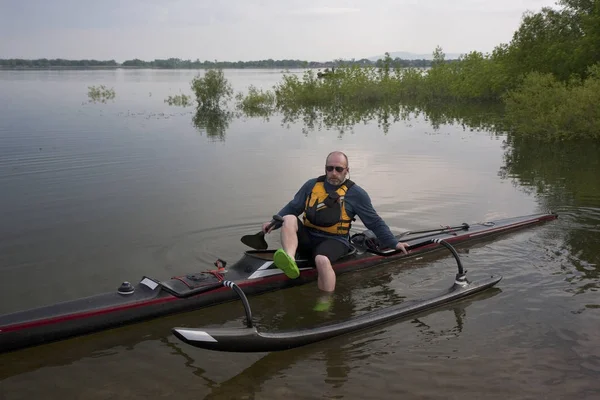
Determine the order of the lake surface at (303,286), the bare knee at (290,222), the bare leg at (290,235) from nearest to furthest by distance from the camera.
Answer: the lake surface at (303,286) → the bare leg at (290,235) → the bare knee at (290,222)

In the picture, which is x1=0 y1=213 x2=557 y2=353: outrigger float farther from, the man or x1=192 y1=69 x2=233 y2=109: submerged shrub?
Answer: x1=192 y1=69 x2=233 y2=109: submerged shrub

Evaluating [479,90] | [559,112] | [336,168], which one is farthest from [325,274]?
[479,90]

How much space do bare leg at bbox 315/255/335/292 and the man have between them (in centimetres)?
2

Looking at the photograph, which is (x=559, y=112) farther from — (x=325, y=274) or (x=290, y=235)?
(x=290, y=235)

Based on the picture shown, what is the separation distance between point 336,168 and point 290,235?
0.94 m

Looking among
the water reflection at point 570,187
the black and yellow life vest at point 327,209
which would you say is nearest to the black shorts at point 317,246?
the black and yellow life vest at point 327,209

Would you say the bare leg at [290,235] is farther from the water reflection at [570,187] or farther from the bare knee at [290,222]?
the water reflection at [570,187]

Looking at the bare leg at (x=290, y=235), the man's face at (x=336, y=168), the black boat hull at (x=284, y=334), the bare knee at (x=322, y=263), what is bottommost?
the black boat hull at (x=284, y=334)

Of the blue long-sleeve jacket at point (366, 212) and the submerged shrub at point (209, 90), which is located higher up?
the submerged shrub at point (209, 90)

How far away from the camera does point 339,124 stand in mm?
24094

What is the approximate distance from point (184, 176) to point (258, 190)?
2.37 meters

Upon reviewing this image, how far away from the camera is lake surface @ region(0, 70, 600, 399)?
4.70 metres

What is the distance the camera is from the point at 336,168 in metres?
6.36

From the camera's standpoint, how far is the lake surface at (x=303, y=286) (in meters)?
4.70
